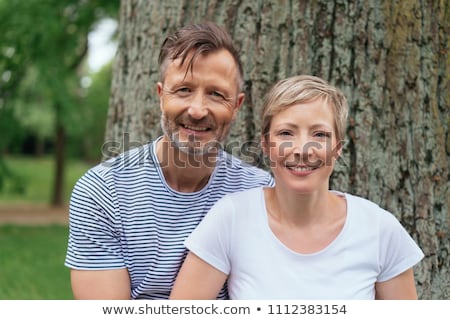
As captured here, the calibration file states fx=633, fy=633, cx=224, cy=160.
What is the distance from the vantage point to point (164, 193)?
2500mm

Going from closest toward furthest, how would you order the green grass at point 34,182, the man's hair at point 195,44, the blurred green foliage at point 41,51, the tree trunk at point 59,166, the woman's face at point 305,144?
the woman's face at point 305,144
the man's hair at point 195,44
the blurred green foliage at point 41,51
the green grass at point 34,182
the tree trunk at point 59,166

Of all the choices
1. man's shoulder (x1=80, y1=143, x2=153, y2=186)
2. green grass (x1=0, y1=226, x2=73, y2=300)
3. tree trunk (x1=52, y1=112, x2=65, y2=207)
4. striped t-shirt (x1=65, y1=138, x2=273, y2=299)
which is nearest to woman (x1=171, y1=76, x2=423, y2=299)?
striped t-shirt (x1=65, y1=138, x2=273, y2=299)

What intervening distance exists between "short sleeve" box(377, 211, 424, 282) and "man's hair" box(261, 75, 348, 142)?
0.38m

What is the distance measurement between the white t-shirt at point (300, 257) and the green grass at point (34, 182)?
1193 centimetres

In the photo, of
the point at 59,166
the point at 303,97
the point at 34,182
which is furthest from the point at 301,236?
the point at 34,182

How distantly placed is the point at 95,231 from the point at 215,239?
19.5 inches

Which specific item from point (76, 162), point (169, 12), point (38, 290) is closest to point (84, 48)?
point (38, 290)

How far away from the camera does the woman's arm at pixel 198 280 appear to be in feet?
7.43

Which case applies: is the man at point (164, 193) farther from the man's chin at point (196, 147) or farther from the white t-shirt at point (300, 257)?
the white t-shirt at point (300, 257)

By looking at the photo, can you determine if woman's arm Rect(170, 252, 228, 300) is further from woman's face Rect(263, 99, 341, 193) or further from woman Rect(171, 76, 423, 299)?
woman's face Rect(263, 99, 341, 193)

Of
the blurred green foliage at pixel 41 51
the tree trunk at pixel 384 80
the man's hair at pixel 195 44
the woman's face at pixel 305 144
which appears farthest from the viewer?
the blurred green foliage at pixel 41 51

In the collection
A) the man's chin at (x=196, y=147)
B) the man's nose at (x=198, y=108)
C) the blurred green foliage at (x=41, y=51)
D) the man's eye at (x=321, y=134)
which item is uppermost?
the blurred green foliage at (x=41, y=51)

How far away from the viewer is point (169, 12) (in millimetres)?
3250

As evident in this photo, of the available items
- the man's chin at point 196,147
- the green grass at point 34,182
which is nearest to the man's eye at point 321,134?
the man's chin at point 196,147
